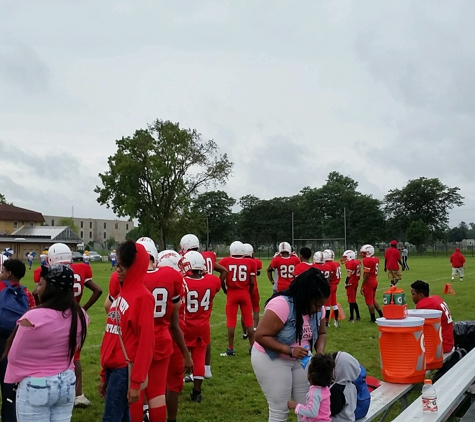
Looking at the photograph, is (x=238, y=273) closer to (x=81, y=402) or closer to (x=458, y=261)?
(x=81, y=402)

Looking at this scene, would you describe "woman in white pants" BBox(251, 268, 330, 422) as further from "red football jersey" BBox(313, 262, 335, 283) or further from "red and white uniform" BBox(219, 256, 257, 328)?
"red football jersey" BBox(313, 262, 335, 283)

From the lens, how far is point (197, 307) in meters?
6.62

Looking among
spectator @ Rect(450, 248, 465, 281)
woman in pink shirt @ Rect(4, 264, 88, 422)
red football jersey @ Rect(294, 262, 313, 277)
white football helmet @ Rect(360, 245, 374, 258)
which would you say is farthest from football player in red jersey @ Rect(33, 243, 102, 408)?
spectator @ Rect(450, 248, 465, 281)

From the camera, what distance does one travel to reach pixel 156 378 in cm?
474

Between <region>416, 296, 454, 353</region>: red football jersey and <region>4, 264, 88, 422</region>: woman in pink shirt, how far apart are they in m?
5.14

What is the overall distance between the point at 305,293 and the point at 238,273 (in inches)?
207

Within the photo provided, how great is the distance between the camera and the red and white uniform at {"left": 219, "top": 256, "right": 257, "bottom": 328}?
940 cm

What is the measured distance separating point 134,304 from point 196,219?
4753cm

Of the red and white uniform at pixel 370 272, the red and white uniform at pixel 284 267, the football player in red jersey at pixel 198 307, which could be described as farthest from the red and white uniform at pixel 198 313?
the red and white uniform at pixel 370 272

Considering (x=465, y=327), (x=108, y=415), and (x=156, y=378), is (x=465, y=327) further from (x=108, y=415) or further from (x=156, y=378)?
(x=108, y=415)

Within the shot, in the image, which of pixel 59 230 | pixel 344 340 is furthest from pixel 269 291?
pixel 59 230

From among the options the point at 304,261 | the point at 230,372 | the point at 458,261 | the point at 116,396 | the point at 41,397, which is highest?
the point at 304,261

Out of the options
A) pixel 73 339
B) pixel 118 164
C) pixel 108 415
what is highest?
pixel 118 164

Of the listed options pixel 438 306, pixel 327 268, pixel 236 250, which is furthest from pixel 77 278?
pixel 327 268
